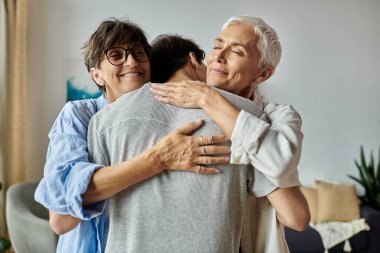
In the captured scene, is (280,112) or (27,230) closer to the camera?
(280,112)

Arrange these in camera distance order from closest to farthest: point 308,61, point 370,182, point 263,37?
point 263,37, point 370,182, point 308,61

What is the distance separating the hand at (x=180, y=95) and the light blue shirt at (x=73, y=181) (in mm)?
239

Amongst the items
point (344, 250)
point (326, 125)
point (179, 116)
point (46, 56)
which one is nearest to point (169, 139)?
point (179, 116)

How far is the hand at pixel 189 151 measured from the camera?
1.08 metres

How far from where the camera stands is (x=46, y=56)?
15.3 feet

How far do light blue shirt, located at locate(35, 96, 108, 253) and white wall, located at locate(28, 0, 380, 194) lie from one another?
11.6ft

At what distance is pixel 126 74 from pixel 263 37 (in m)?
0.46

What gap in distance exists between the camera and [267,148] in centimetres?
101

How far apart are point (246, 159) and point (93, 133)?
0.41 metres

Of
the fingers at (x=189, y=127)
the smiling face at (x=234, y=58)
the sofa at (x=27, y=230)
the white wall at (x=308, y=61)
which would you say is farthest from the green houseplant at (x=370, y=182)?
the fingers at (x=189, y=127)

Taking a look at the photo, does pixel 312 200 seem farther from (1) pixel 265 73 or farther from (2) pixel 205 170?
(2) pixel 205 170

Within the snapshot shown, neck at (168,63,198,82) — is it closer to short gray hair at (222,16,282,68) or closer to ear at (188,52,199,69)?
ear at (188,52,199,69)

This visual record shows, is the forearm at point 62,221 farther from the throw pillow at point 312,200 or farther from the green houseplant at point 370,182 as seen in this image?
the green houseplant at point 370,182

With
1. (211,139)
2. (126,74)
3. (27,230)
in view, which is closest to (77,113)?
(126,74)
